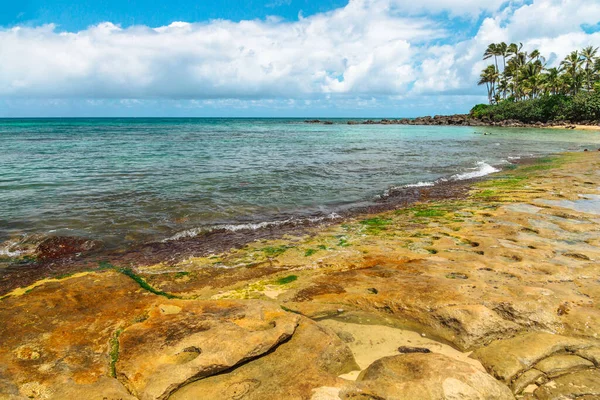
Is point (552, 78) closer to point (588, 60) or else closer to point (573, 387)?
point (588, 60)

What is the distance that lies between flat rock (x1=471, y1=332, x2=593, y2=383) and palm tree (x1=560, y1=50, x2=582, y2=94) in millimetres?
96886

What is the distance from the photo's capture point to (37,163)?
2373 centimetres

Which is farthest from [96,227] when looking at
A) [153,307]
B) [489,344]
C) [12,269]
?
[489,344]

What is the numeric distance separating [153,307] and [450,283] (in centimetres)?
494

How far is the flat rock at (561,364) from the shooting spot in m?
3.98

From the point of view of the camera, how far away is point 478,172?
21.8 m

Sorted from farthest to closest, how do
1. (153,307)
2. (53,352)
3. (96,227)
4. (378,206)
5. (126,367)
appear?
(378,206)
(96,227)
(153,307)
(53,352)
(126,367)

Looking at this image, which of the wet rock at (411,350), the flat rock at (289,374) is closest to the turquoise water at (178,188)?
the flat rock at (289,374)

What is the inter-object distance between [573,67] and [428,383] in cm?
10090

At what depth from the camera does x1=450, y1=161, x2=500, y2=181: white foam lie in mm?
20172

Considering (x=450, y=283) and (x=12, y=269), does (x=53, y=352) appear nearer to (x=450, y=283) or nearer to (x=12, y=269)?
(x=12, y=269)

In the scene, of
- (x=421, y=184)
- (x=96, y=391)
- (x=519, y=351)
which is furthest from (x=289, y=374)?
(x=421, y=184)

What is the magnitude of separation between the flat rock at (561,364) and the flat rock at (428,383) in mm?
757

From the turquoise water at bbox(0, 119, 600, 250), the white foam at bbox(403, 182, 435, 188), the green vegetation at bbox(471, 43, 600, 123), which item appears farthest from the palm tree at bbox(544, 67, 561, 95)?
the white foam at bbox(403, 182, 435, 188)
